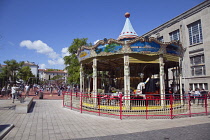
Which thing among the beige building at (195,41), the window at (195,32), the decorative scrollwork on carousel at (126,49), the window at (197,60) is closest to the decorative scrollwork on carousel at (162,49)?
the decorative scrollwork on carousel at (126,49)

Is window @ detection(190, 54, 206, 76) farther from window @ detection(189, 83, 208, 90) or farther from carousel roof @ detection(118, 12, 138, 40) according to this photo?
carousel roof @ detection(118, 12, 138, 40)

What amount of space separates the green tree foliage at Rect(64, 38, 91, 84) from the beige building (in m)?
20.0

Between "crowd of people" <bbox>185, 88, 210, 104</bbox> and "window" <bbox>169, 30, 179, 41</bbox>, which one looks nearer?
"crowd of people" <bbox>185, 88, 210, 104</bbox>

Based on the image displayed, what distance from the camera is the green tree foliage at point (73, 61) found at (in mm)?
31888

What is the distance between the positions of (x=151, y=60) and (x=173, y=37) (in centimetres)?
1631

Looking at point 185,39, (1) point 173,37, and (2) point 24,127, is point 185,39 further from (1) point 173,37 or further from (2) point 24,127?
(2) point 24,127

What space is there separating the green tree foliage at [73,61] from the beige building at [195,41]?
19960mm

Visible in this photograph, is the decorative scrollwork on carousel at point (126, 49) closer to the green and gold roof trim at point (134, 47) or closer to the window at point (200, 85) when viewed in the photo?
the green and gold roof trim at point (134, 47)

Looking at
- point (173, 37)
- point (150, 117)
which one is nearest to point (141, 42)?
point (150, 117)

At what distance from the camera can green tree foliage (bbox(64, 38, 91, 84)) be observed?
31888 mm

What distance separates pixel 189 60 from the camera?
20812mm

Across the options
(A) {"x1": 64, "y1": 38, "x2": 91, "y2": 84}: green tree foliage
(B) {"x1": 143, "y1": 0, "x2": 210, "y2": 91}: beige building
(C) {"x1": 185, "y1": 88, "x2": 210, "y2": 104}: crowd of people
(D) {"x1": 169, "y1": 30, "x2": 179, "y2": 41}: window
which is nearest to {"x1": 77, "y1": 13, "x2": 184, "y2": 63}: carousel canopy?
(C) {"x1": 185, "y1": 88, "x2": 210, "y2": 104}: crowd of people

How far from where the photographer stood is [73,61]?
3266 centimetres

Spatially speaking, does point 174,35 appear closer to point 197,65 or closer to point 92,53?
point 197,65
